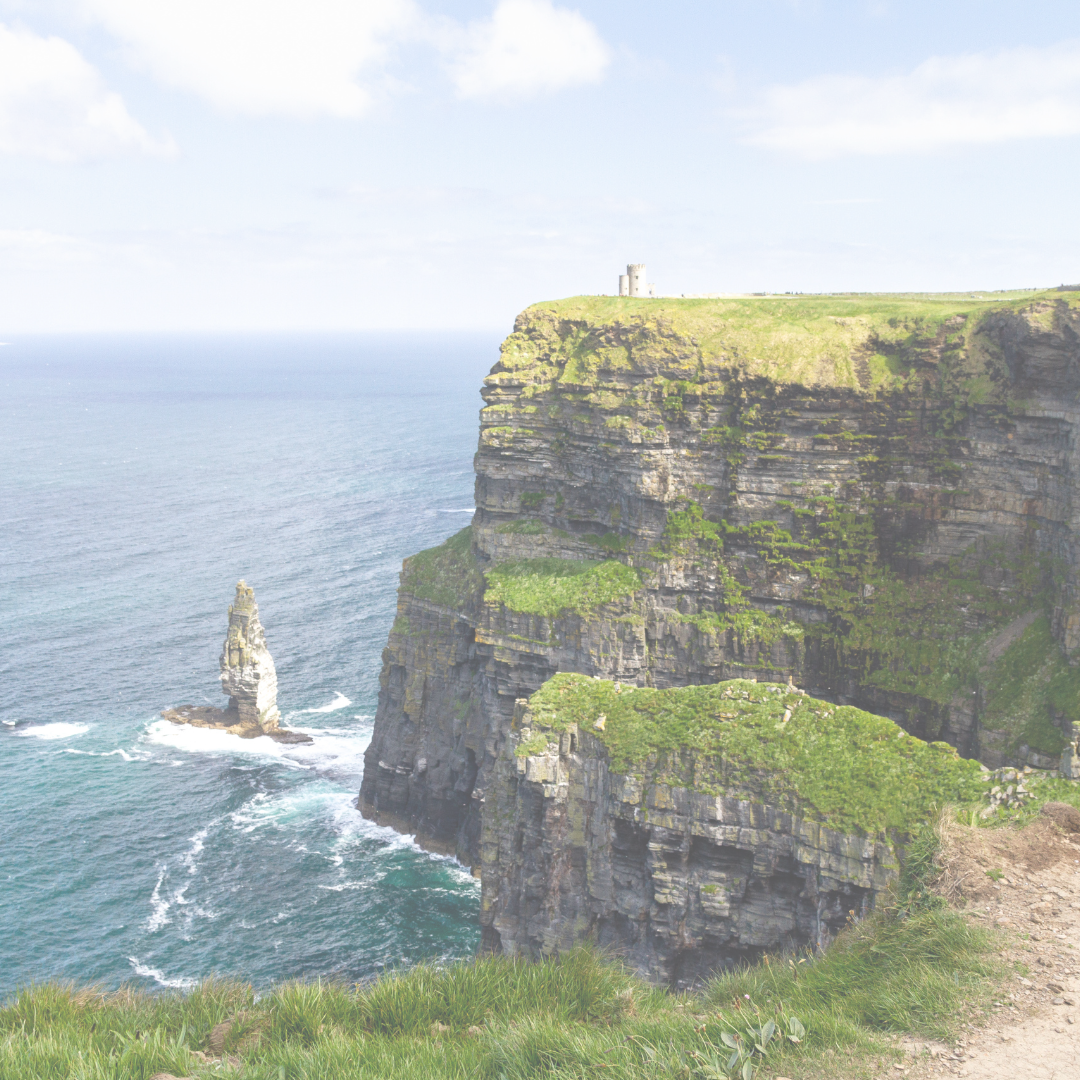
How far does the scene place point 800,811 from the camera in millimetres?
43125

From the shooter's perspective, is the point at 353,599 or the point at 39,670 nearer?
the point at 39,670

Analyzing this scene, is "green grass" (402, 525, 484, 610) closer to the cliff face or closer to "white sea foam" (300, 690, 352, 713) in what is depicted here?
the cliff face

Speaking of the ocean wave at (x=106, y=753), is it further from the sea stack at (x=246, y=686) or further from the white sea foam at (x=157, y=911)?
the white sea foam at (x=157, y=911)

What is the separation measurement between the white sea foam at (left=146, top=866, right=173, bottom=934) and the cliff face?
17.5 m

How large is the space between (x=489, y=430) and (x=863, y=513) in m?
29.1

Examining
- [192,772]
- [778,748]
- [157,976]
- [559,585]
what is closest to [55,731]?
[192,772]

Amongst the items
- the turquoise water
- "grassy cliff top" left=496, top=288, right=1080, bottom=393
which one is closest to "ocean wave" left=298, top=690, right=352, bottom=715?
the turquoise water

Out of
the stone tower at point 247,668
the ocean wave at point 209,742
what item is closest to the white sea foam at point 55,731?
the ocean wave at point 209,742

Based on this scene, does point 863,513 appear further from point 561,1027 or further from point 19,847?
point 19,847

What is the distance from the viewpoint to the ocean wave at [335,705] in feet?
329

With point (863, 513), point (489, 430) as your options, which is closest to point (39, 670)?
point (489, 430)

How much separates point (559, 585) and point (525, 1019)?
1925 inches

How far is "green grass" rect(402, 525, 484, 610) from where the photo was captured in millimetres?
79938

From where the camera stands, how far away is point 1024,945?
29.4 metres
